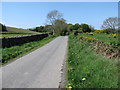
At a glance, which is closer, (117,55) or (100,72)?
(100,72)

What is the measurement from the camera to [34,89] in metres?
5.12

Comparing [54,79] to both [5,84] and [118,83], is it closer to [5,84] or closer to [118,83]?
[5,84]

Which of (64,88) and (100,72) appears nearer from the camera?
(64,88)

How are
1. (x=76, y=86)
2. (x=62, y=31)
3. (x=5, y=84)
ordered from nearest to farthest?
(x=76, y=86) → (x=5, y=84) → (x=62, y=31)

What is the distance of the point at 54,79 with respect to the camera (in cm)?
A: 616

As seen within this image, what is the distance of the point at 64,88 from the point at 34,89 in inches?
36.2

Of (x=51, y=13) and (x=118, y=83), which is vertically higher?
(x=51, y=13)

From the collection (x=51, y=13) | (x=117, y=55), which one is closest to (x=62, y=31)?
(x=51, y=13)

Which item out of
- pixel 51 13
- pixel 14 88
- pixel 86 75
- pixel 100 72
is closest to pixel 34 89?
pixel 14 88

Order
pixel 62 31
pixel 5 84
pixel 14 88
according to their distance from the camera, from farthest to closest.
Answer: pixel 62 31 < pixel 5 84 < pixel 14 88

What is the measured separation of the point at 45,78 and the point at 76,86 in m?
1.74

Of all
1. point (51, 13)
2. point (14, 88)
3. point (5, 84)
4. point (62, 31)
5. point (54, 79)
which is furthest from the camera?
point (62, 31)

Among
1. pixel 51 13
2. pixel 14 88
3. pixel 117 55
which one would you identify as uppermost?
pixel 51 13

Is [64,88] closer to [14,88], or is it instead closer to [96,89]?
[96,89]
